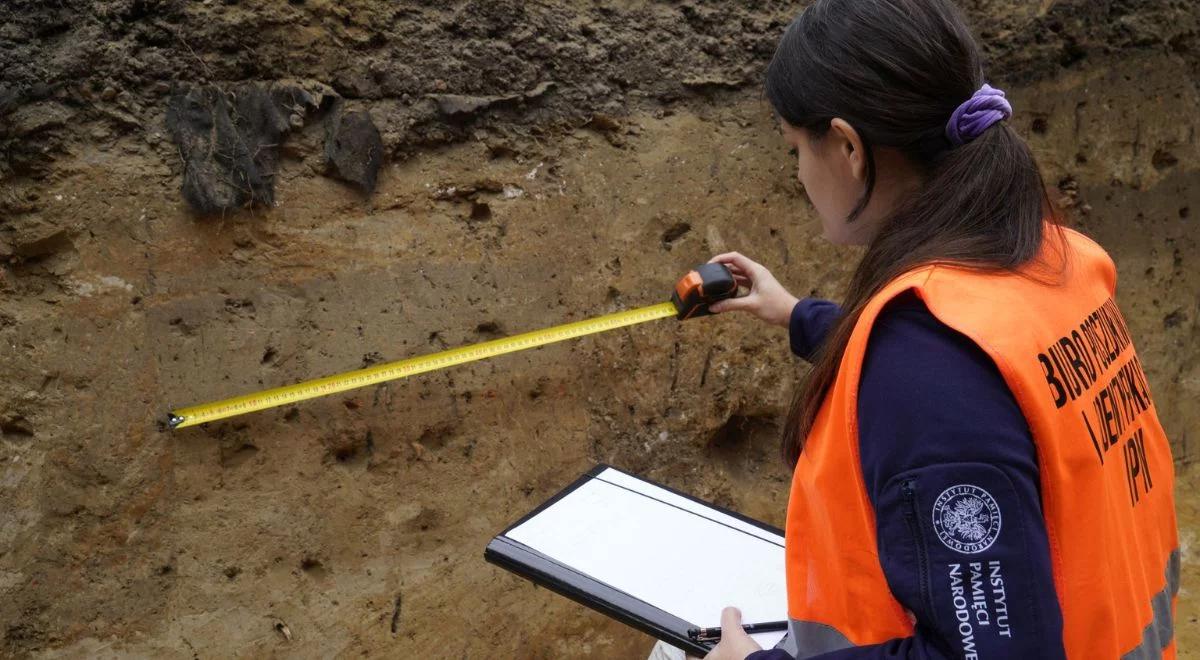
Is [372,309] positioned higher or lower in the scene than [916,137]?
lower

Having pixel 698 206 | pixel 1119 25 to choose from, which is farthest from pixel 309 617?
pixel 1119 25

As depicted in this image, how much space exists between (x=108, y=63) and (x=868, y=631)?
8.23 feet

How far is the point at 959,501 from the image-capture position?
109 cm

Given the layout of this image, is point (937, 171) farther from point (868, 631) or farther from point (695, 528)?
point (695, 528)

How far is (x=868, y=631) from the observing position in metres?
1.27

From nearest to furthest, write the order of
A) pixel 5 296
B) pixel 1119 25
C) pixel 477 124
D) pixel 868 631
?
pixel 868 631
pixel 5 296
pixel 477 124
pixel 1119 25

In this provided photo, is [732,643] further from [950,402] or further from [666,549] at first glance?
[950,402]

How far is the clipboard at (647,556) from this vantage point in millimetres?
1678

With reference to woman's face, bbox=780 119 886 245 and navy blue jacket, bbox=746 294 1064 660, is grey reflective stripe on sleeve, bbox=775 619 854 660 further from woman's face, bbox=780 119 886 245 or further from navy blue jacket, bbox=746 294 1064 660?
woman's face, bbox=780 119 886 245

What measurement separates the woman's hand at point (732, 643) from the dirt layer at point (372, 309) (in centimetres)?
171

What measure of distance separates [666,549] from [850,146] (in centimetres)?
85

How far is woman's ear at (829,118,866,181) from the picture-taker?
1.38 m

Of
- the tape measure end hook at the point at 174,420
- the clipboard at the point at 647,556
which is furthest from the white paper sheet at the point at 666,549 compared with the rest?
the tape measure end hook at the point at 174,420

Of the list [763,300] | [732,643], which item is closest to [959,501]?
[732,643]
